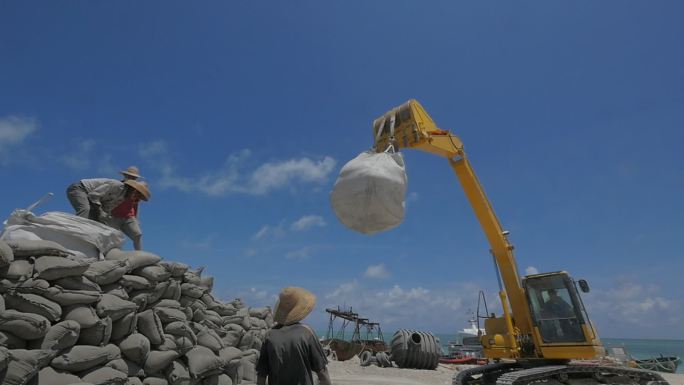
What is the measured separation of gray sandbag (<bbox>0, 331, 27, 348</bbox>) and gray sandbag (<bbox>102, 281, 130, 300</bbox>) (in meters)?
0.81

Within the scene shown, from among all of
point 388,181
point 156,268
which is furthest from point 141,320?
point 388,181

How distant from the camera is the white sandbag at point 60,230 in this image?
4.06 metres

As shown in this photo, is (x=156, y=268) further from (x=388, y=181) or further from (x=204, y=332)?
(x=388, y=181)

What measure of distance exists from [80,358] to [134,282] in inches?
35.6

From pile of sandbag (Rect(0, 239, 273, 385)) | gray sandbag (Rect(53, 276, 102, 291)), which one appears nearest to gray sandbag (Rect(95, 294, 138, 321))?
pile of sandbag (Rect(0, 239, 273, 385))

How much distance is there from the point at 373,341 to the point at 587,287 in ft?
45.4

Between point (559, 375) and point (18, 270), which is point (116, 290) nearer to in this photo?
point (18, 270)

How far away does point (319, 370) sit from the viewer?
255cm

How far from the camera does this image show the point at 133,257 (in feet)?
14.5

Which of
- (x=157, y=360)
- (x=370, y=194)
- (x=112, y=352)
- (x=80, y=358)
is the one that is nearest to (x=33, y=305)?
(x=80, y=358)

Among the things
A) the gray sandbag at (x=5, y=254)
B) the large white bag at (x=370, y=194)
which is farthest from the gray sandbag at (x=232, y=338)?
the large white bag at (x=370, y=194)

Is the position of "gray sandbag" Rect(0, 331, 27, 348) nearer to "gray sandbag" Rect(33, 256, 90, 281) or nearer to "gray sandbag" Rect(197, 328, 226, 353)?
"gray sandbag" Rect(33, 256, 90, 281)

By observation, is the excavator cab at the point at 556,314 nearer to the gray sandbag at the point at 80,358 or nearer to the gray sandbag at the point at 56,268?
the gray sandbag at the point at 80,358

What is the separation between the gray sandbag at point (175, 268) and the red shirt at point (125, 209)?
0.92m
